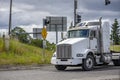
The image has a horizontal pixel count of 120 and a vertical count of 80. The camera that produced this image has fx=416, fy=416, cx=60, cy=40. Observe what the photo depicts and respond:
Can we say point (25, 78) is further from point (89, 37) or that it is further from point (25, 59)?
point (25, 59)

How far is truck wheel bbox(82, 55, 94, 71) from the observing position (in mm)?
27886

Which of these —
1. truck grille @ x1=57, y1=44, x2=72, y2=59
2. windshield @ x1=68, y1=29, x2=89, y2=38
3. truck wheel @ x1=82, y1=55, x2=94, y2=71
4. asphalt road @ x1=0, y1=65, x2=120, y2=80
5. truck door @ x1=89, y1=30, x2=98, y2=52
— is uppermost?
windshield @ x1=68, y1=29, x2=89, y2=38

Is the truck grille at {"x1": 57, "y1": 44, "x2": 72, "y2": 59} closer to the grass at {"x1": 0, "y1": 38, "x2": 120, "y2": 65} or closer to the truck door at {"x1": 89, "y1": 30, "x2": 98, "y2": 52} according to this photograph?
the truck door at {"x1": 89, "y1": 30, "x2": 98, "y2": 52}

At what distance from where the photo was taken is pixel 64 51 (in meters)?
28.1

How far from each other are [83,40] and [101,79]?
26.6ft

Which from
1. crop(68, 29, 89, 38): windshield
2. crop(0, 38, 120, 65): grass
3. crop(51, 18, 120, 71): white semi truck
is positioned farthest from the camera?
crop(0, 38, 120, 65): grass

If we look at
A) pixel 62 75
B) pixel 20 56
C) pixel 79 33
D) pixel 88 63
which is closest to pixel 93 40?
pixel 79 33

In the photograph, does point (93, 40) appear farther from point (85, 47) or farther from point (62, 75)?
point (62, 75)

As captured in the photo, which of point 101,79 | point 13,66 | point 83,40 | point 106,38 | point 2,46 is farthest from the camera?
point 2,46

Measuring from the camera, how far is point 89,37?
2905 centimetres

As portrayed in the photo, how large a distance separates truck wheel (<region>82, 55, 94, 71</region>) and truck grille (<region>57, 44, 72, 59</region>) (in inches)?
44.0

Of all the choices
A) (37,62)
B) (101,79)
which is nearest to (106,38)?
(37,62)

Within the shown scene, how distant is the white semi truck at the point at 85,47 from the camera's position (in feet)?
91.4

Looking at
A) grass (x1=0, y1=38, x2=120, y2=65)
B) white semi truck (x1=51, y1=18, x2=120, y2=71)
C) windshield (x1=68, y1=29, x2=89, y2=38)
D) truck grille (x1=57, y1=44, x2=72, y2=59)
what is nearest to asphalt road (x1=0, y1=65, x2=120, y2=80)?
white semi truck (x1=51, y1=18, x2=120, y2=71)
